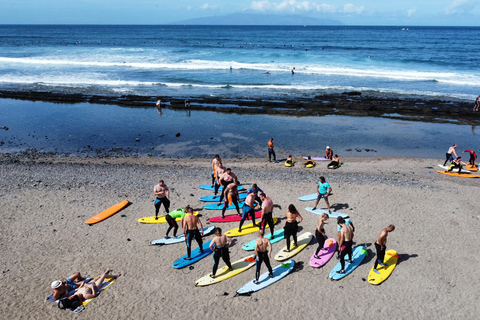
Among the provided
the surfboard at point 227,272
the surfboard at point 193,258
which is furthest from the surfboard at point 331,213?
the surfboard at point 193,258

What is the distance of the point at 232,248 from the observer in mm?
10828

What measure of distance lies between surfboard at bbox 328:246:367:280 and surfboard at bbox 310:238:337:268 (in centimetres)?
39

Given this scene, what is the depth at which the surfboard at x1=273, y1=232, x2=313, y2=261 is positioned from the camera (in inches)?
401

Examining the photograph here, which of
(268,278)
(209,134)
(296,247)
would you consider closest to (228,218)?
(296,247)

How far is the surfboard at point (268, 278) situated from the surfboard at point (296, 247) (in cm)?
24

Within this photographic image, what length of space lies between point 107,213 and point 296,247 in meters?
7.18

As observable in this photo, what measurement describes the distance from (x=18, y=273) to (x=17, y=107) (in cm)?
2827

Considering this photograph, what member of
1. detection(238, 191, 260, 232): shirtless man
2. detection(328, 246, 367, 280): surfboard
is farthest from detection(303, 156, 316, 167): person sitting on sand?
detection(328, 246, 367, 280): surfboard

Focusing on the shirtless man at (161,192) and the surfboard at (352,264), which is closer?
the surfboard at (352,264)

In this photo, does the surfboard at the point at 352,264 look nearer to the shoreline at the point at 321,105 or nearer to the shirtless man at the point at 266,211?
the shirtless man at the point at 266,211

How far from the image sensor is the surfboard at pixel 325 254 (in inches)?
388

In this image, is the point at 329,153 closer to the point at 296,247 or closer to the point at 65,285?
the point at 296,247

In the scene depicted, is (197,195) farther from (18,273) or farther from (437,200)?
(437,200)

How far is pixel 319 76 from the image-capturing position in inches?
1950
